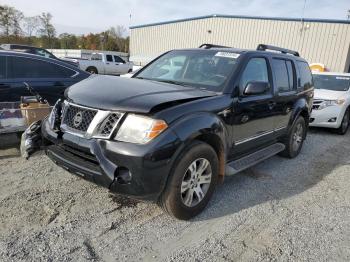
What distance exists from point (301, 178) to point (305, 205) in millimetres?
1053

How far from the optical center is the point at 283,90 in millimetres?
5223

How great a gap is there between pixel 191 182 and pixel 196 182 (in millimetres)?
87

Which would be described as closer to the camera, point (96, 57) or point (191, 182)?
point (191, 182)

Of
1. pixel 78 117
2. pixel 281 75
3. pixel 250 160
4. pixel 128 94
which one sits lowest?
pixel 250 160

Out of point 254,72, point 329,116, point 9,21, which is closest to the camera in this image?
point 254,72

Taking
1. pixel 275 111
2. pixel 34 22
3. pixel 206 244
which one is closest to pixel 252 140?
pixel 275 111

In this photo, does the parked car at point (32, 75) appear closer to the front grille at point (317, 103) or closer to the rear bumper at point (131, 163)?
the rear bumper at point (131, 163)

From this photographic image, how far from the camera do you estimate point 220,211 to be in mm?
3793

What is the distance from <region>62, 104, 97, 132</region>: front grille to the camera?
10.5ft

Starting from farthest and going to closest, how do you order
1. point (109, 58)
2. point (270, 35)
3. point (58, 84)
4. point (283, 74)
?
point (109, 58) < point (270, 35) < point (58, 84) < point (283, 74)

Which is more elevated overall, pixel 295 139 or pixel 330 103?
pixel 330 103

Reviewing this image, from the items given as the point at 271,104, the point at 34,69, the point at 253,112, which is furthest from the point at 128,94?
the point at 34,69

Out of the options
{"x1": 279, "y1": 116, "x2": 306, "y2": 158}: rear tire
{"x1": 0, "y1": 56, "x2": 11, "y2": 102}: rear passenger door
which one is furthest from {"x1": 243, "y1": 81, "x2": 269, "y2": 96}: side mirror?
{"x1": 0, "y1": 56, "x2": 11, "y2": 102}: rear passenger door

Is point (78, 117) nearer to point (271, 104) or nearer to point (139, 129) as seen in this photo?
point (139, 129)
